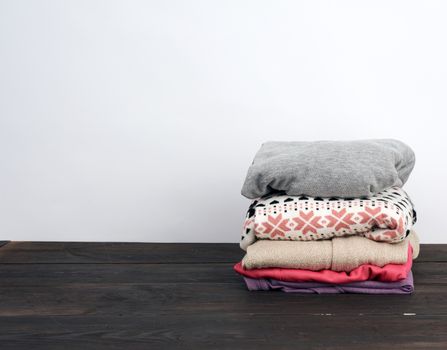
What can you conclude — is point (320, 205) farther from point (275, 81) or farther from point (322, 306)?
point (275, 81)

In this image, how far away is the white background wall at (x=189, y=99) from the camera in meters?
1.62

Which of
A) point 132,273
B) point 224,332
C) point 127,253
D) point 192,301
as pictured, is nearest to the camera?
point 224,332

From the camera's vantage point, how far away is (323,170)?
3.73 feet

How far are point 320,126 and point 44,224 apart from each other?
0.84 metres

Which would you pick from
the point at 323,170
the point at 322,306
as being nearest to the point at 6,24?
the point at 323,170

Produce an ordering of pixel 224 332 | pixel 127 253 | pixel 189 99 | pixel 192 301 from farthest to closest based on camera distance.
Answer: pixel 189 99 → pixel 127 253 → pixel 192 301 → pixel 224 332

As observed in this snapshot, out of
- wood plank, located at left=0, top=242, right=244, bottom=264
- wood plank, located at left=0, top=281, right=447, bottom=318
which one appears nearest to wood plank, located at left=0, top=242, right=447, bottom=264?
wood plank, located at left=0, top=242, right=244, bottom=264

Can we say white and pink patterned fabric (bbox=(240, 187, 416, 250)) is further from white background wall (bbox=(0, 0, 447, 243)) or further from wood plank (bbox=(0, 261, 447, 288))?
white background wall (bbox=(0, 0, 447, 243))

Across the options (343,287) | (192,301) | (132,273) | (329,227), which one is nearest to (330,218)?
(329,227)

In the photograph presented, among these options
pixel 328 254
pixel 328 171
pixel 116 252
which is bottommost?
pixel 116 252

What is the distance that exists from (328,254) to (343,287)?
0.25 feet

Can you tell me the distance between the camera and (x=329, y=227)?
113cm

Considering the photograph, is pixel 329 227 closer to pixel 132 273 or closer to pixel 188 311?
pixel 188 311

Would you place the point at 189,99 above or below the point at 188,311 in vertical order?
above
